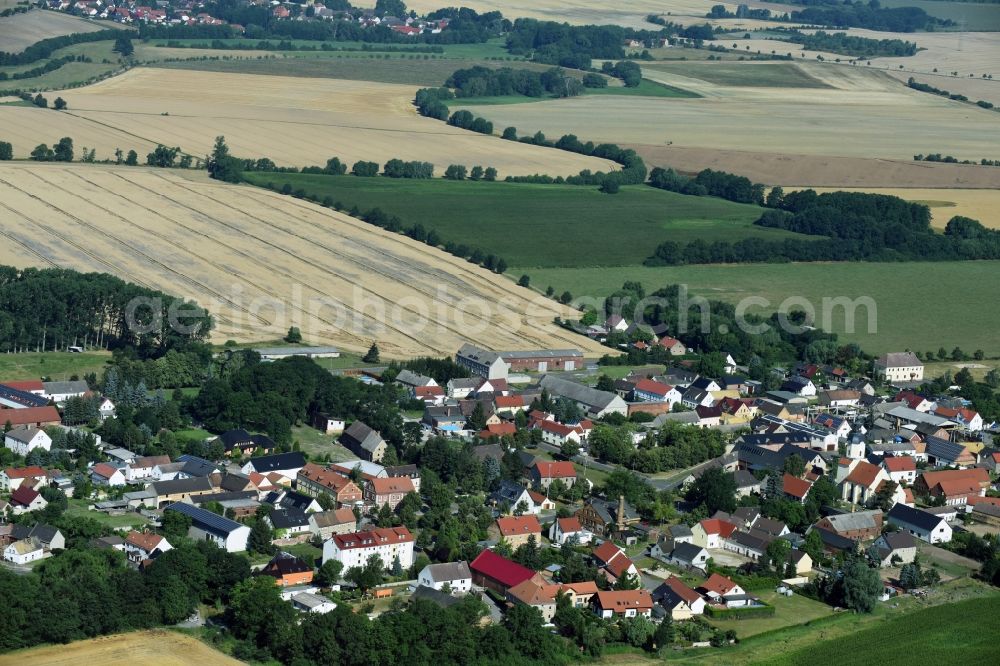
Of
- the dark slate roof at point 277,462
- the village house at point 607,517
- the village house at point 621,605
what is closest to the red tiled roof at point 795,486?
the village house at point 607,517

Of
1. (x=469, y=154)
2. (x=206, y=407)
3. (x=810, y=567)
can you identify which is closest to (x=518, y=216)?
(x=469, y=154)

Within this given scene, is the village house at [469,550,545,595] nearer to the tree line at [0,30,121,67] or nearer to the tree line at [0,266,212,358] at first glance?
the tree line at [0,266,212,358]

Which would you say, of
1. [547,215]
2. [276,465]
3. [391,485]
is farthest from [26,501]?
[547,215]

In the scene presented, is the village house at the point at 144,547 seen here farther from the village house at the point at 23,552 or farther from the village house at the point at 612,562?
the village house at the point at 612,562

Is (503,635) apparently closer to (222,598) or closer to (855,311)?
(222,598)

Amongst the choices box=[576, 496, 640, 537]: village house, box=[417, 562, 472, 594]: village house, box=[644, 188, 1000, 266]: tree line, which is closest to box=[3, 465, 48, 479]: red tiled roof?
box=[417, 562, 472, 594]: village house

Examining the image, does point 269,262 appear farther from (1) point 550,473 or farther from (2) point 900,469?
(2) point 900,469

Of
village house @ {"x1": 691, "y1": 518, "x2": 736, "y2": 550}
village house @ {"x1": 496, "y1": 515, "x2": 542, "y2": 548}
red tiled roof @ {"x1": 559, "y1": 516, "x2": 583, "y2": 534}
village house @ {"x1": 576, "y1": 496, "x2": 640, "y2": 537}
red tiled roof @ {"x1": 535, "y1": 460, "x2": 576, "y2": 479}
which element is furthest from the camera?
red tiled roof @ {"x1": 535, "y1": 460, "x2": 576, "y2": 479}
